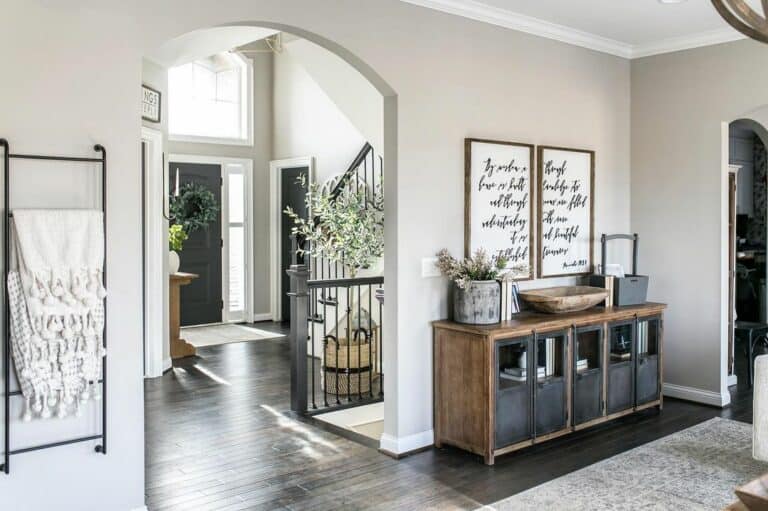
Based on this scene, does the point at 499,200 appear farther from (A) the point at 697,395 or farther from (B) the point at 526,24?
(A) the point at 697,395

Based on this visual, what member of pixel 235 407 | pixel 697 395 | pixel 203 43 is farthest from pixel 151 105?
pixel 697 395

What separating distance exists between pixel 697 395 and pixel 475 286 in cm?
234

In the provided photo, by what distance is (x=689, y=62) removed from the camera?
5309 mm

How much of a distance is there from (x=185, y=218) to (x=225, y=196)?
55.8 inches

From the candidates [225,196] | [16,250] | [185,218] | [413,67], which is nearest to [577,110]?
[413,67]

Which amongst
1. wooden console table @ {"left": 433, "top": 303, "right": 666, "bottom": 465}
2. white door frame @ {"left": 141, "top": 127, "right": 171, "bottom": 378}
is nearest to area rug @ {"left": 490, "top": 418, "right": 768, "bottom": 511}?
wooden console table @ {"left": 433, "top": 303, "right": 666, "bottom": 465}

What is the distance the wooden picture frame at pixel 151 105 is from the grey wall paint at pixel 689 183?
3965mm

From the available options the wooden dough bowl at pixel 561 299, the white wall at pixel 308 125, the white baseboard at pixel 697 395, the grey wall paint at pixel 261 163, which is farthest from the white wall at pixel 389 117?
the grey wall paint at pixel 261 163

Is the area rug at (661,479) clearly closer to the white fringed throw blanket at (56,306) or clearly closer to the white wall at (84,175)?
the white wall at (84,175)

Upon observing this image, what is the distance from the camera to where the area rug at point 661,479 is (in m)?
3.41

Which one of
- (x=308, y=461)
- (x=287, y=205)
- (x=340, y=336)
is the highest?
(x=287, y=205)

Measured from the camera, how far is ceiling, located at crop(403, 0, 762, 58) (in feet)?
14.3

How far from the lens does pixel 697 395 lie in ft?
17.5

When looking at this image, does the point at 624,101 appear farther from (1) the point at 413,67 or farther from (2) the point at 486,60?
(1) the point at 413,67
